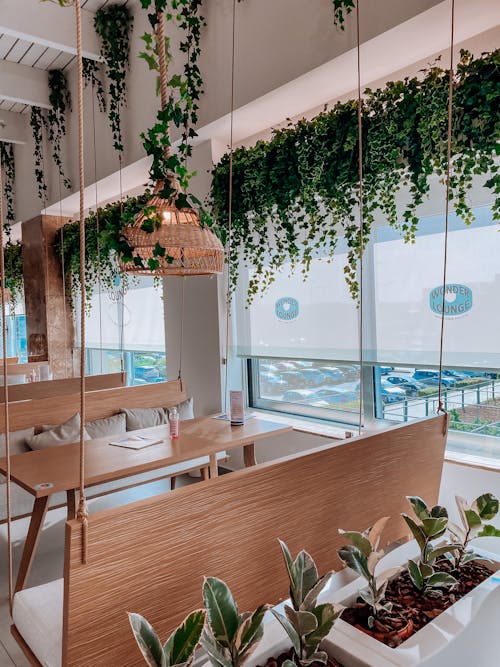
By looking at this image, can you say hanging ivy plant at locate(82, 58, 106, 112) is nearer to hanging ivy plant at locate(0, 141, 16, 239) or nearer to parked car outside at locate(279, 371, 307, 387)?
hanging ivy plant at locate(0, 141, 16, 239)

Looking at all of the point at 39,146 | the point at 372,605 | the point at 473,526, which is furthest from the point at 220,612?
the point at 39,146

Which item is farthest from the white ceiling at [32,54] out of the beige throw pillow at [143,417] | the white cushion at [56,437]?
the white cushion at [56,437]

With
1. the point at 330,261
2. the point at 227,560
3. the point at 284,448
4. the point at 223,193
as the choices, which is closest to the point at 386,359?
the point at 330,261

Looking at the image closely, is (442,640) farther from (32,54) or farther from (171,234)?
(32,54)

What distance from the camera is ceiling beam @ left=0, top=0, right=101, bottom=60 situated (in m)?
4.37

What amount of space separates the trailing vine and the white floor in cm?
504

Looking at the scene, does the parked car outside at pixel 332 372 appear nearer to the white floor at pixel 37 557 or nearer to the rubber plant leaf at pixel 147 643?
the white floor at pixel 37 557

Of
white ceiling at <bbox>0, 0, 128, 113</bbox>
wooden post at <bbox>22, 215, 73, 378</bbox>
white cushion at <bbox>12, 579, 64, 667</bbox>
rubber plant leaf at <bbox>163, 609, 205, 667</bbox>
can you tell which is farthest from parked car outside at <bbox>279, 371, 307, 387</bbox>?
white ceiling at <bbox>0, 0, 128, 113</bbox>

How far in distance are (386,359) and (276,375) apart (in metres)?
1.36

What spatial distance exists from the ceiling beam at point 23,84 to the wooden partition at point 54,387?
368cm

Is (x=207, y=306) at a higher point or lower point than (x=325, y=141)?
lower

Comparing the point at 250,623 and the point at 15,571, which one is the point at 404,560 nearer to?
the point at 250,623

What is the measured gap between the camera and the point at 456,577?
143 cm

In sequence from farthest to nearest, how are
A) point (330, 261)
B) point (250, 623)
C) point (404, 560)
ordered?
point (330, 261), point (404, 560), point (250, 623)
